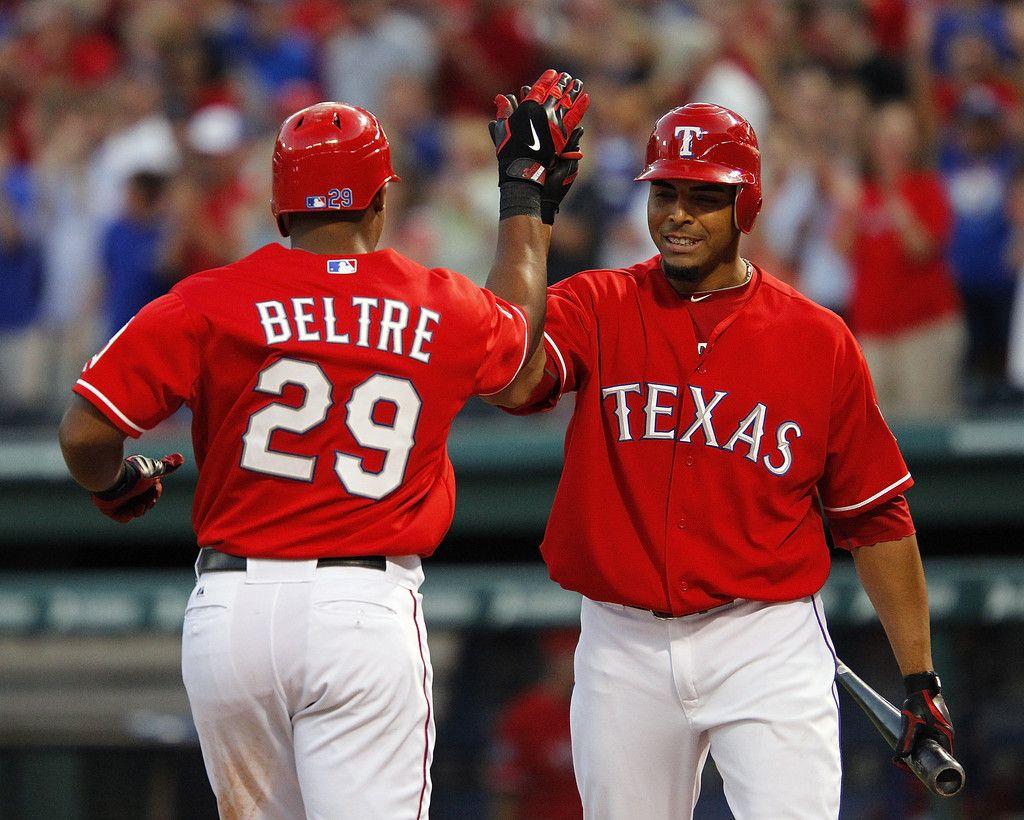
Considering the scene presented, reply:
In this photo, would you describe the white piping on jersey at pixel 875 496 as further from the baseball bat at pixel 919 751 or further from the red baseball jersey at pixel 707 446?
the baseball bat at pixel 919 751

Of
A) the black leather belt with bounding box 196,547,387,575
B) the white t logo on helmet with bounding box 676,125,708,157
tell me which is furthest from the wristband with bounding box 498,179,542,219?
the black leather belt with bounding box 196,547,387,575

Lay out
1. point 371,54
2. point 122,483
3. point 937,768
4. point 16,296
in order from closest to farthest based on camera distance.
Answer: point 122,483 → point 937,768 → point 16,296 → point 371,54

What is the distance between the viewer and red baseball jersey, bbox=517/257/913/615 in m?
3.42

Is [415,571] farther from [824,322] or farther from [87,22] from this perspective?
[87,22]

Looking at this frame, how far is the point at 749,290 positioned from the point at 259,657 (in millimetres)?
1338

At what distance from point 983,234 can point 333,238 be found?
13.6ft

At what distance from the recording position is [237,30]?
927 centimetres

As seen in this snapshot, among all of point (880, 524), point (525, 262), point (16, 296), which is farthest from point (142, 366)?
point (16, 296)

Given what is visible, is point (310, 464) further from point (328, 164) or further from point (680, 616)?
point (680, 616)

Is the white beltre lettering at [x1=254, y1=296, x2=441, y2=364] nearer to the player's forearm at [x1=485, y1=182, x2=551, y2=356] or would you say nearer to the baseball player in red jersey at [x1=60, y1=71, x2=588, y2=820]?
the baseball player in red jersey at [x1=60, y1=71, x2=588, y2=820]

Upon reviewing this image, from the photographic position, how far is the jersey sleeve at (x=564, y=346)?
11.3 feet

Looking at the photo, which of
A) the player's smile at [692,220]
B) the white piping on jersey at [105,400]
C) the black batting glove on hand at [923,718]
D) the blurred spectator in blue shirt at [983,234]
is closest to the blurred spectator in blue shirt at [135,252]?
the blurred spectator in blue shirt at [983,234]

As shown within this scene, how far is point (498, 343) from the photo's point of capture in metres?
3.23

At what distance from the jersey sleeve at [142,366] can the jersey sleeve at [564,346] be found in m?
0.80
